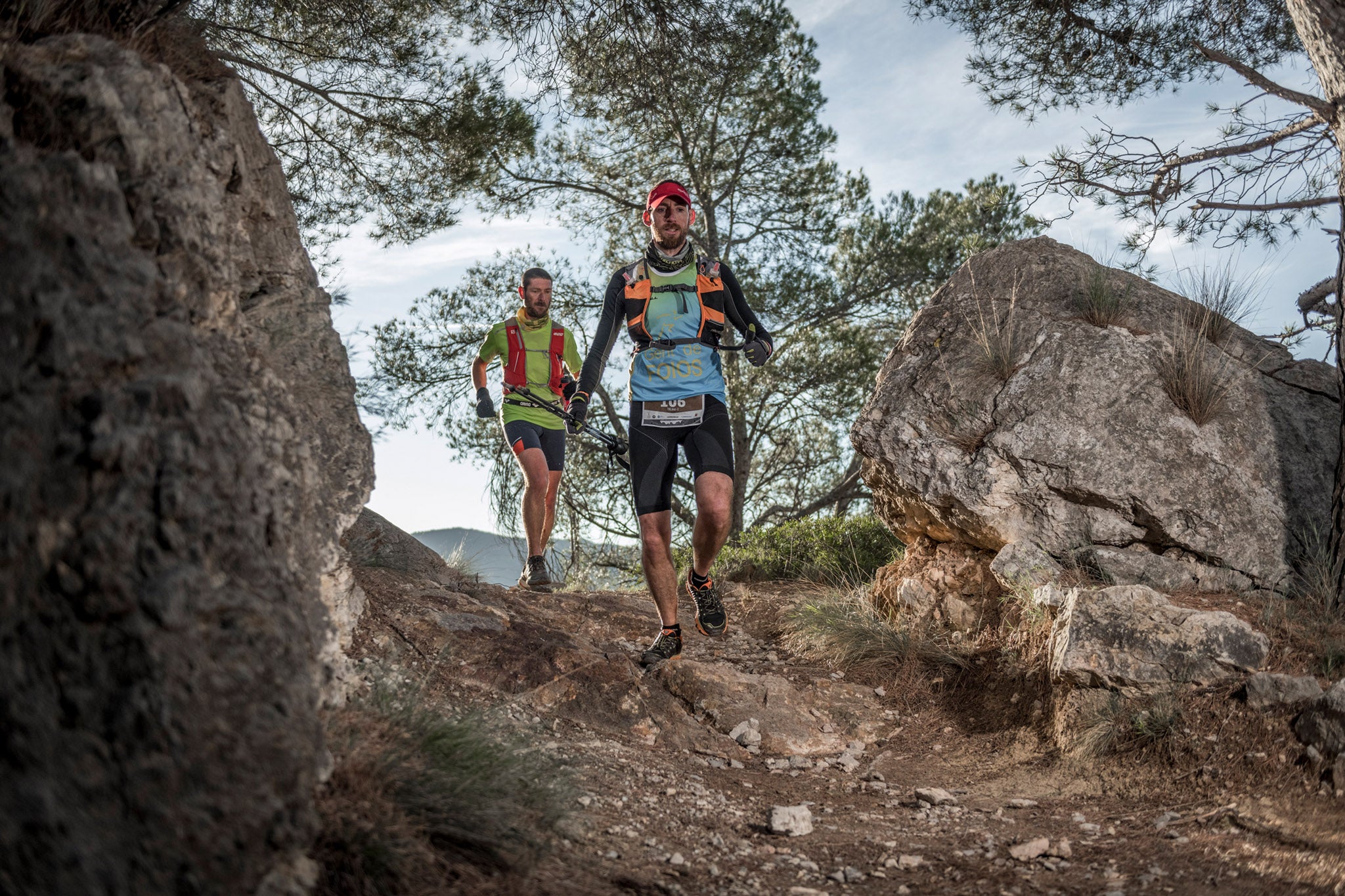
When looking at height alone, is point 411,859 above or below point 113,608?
below

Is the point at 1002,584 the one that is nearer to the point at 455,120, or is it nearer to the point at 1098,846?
the point at 1098,846

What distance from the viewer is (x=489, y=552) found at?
9141 millimetres

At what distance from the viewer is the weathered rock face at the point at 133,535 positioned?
177 cm

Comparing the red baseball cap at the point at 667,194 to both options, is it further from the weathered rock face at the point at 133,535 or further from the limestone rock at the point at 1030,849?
the limestone rock at the point at 1030,849

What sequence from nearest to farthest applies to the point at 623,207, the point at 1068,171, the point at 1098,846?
the point at 1098,846
the point at 1068,171
the point at 623,207

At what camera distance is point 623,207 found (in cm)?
1272

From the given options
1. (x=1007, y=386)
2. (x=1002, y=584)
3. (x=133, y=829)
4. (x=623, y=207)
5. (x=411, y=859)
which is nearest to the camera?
(x=133, y=829)

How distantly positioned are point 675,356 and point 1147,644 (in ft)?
9.16

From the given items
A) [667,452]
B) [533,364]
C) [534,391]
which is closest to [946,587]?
[667,452]

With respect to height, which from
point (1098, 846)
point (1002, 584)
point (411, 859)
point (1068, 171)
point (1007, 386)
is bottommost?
point (1098, 846)

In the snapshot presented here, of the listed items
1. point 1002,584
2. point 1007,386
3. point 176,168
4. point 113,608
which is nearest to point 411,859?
point 113,608

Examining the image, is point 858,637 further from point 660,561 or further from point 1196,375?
point 1196,375

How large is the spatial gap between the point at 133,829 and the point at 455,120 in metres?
6.27

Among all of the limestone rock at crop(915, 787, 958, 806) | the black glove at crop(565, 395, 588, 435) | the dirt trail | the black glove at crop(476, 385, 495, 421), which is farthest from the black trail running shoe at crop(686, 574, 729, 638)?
the black glove at crop(476, 385, 495, 421)
